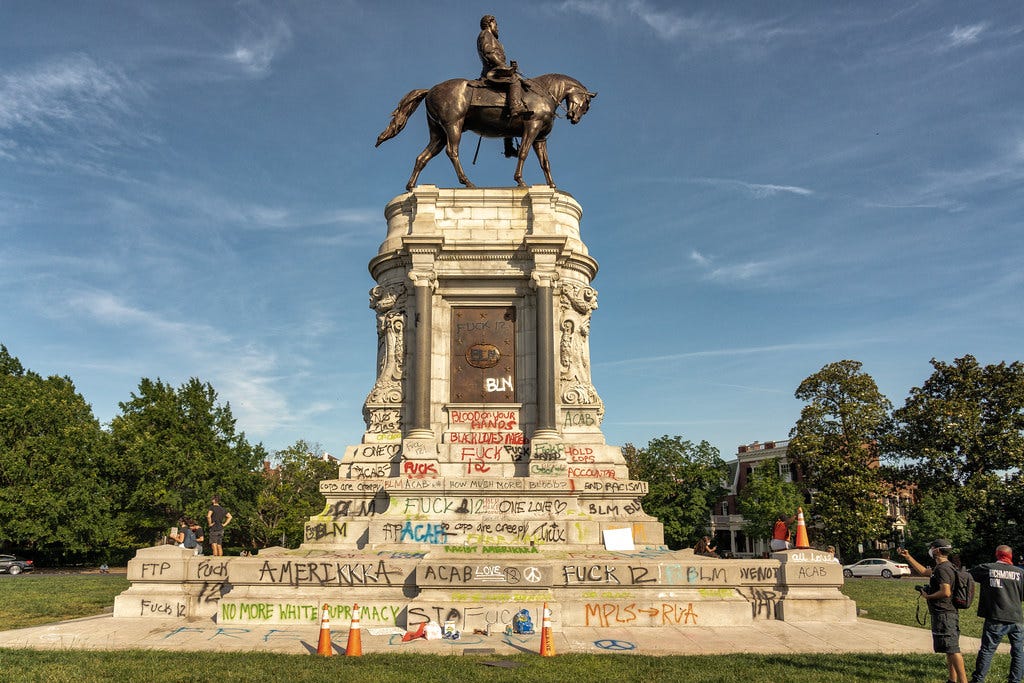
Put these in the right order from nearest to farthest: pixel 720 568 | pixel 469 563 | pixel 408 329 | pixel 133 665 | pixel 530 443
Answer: pixel 133 665, pixel 469 563, pixel 720 568, pixel 530 443, pixel 408 329

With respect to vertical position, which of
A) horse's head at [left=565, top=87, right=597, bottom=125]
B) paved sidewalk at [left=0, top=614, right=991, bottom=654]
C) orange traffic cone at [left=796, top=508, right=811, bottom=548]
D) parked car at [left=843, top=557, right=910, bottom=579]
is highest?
horse's head at [left=565, top=87, right=597, bottom=125]

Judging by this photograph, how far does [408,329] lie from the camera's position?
23406 mm

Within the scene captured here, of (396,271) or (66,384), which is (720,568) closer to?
(396,271)

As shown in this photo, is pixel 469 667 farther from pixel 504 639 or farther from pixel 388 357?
pixel 388 357

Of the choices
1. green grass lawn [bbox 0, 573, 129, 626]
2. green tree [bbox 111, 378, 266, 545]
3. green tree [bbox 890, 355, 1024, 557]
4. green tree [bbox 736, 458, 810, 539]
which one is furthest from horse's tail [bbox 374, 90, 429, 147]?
green tree [bbox 736, 458, 810, 539]

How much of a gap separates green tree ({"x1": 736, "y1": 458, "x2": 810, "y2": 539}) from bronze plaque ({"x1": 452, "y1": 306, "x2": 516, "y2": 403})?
43.9 m

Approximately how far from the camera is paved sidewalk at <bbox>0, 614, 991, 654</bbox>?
42.5 ft

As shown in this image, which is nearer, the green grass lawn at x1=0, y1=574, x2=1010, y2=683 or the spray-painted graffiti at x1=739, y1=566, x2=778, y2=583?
the green grass lawn at x1=0, y1=574, x2=1010, y2=683

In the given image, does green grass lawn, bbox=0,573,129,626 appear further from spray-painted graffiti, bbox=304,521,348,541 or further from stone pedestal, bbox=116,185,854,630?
spray-painted graffiti, bbox=304,521,348,541

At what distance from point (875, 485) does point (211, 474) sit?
44.8 metres

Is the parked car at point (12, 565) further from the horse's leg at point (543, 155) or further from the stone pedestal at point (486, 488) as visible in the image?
the horse's leg at point (543, 155)

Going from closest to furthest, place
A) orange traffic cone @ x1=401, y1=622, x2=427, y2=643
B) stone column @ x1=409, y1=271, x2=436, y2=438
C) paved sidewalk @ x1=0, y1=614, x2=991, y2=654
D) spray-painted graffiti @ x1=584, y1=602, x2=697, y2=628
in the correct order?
paved sidewalk @ x1=0, y1=614, x2=991, y2=654 < orange traffic cone @ x1=401, y1=622, x2=427, y2=643 < spray-painted graffiti @ x1=584, y1=602, x2=697, y2=628 < stone column @ x1=409, y1=271, x2=436, y2=438

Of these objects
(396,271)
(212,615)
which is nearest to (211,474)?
(396,271)

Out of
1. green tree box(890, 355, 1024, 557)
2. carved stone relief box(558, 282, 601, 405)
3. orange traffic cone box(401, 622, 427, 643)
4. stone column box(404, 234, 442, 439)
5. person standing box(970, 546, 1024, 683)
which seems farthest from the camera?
green tree box(890, 355, 1024, 557)
